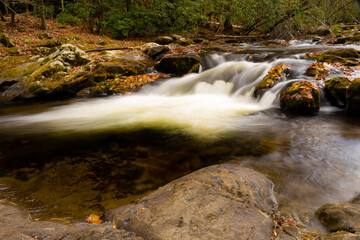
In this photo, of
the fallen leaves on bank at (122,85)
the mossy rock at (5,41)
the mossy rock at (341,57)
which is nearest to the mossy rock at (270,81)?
the mossy rock at (341,57)

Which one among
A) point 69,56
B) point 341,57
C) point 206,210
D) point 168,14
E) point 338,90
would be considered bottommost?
point 206,210

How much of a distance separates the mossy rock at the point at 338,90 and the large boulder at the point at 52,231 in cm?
675

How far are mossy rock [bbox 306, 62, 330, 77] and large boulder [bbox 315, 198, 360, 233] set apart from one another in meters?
6.42

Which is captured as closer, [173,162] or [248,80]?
[173,162]

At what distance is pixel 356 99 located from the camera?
5445mm

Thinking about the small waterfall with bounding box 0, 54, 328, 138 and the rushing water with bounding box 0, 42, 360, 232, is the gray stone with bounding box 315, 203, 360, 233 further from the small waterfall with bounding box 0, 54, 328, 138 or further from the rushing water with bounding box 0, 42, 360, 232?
the small waterfall with bounding box 0, 54, 328, 138

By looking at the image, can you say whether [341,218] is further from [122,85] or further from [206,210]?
[122,85]

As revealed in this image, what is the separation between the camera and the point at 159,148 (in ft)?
13.4

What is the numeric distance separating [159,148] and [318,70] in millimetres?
6639

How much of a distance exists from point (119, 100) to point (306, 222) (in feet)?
24.9

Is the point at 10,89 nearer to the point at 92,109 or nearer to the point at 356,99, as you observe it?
the point at 92,109

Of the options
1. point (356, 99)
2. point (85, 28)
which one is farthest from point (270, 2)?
point (85, 28)

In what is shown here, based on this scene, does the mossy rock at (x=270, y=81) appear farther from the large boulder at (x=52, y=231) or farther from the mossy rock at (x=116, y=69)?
the large boulder at (x=52, y=231)

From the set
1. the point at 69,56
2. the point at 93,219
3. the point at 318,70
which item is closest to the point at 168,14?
the point at 69,56
